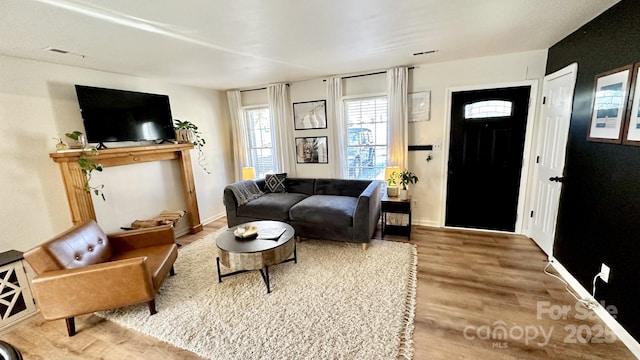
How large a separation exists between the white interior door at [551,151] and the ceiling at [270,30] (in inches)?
19.3

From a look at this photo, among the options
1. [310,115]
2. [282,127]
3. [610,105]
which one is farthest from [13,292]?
[610,105]

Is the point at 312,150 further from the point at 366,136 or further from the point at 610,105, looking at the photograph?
the point at 610,105

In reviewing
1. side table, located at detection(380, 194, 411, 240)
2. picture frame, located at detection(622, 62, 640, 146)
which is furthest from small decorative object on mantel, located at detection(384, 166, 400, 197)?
picture frame, located at detection(622, 62, 640, 146)

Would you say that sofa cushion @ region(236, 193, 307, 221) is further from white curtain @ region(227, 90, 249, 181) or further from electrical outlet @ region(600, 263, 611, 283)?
electrical outlet @ region(600, 263, 611, 283)

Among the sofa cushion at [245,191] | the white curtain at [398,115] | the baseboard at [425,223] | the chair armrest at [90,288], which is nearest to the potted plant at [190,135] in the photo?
the sofa cushion at [245,191]

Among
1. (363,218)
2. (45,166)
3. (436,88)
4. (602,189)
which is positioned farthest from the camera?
(436,88)

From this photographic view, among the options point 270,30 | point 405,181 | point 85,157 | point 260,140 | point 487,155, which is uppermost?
point 270,30

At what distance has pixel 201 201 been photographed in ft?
15.0

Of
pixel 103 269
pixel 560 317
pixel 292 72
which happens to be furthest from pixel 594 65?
pixel 103 269

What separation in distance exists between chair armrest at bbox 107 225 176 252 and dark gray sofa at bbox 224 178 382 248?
1.16 meters

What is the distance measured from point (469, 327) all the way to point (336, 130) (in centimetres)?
316

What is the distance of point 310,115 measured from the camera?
4.43 metres

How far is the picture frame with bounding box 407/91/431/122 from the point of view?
3.70 metres

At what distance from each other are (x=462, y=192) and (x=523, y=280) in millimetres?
1484
